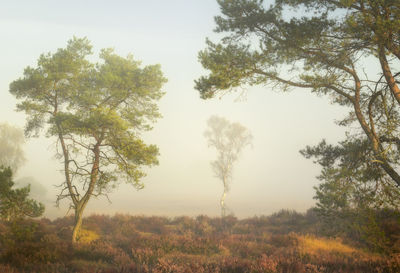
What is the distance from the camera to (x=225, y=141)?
1256 inches

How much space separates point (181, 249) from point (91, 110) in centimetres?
774

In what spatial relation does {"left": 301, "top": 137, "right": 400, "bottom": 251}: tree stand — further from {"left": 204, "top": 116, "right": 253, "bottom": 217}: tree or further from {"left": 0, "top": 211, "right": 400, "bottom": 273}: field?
{"left": 204, "top": 116, "right": 253, "bottom": 217}: tree

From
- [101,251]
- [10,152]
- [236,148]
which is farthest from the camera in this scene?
[10,152]

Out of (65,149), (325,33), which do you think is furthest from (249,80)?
(65,149)

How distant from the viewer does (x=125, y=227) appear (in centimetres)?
1683

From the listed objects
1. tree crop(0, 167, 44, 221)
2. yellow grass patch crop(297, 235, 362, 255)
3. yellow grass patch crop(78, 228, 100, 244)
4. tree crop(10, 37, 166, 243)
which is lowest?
yellow grass patch crop(78, 228, 100, 244)

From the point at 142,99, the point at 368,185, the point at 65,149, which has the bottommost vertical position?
the point at 368,185

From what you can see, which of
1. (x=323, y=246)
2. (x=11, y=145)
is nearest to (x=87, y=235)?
(x=323, y=246)

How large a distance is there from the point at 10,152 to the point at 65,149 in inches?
1351

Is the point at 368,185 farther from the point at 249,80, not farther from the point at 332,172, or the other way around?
Result: the point at 249,80

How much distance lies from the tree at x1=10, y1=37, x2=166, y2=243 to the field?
2.76 m

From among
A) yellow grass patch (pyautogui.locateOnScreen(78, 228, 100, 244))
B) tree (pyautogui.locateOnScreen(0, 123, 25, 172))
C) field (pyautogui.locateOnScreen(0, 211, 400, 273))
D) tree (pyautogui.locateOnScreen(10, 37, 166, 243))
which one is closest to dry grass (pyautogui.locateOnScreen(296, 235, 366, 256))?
field (pyautogui.locateOnScreen(0, 211, 400, 273))

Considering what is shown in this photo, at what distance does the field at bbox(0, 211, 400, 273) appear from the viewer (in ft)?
22.0

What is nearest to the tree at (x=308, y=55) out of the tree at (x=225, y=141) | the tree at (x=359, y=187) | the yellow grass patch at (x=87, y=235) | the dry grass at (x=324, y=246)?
the tree at (x=359, y=187)
